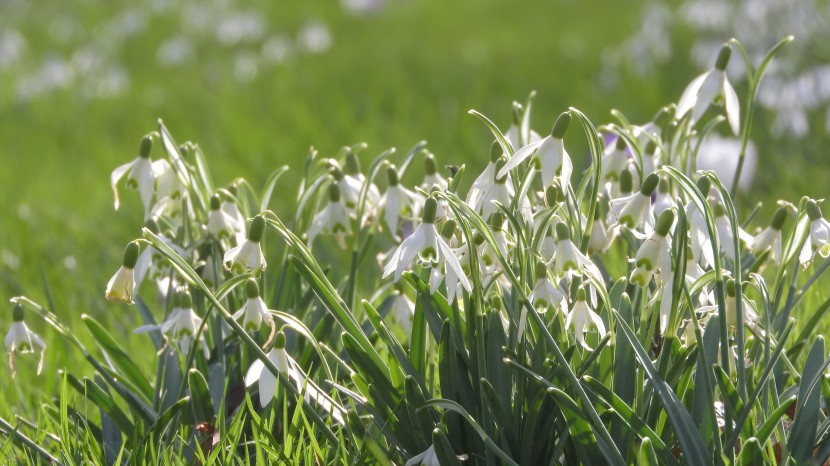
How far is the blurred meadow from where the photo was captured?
3771 millimetres

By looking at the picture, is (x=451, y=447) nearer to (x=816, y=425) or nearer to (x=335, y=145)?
(x=816, y=425)

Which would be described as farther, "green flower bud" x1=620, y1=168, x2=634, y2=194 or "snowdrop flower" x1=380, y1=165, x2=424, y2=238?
"snowdrop flower" x1=380, y1=165, x2=424, y2=238

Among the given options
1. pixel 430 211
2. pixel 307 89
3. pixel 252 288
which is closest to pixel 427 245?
pixel 430 211

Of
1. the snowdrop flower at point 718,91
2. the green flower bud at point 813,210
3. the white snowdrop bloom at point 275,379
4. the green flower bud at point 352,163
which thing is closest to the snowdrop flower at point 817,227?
the green flower bud at point 813,210

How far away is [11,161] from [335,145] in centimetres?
157

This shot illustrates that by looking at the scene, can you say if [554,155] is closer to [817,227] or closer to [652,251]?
[652,251]

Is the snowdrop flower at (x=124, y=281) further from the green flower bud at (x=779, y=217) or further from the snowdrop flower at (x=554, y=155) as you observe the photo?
the green flower bud at (x=779, y=217)

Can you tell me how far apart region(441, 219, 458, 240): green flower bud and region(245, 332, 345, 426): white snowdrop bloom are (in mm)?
275

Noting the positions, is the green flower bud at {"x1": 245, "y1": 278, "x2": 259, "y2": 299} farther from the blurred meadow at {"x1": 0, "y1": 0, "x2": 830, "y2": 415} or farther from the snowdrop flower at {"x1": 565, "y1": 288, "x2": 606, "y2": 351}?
the blurred meadow at {"x1": 0, "y1": 0, "x2": 830, "y2": 415}

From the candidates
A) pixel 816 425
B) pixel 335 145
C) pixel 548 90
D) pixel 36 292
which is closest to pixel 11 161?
pixel 335 145

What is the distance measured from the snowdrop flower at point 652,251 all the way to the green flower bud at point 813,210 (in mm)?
216

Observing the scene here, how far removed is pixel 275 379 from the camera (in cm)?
160

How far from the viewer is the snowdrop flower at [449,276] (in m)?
1.45

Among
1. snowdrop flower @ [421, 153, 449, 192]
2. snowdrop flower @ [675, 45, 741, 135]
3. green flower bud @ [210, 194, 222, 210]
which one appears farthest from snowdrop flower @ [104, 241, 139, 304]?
snowdrop flower @ [675, 45, 741, 135]
